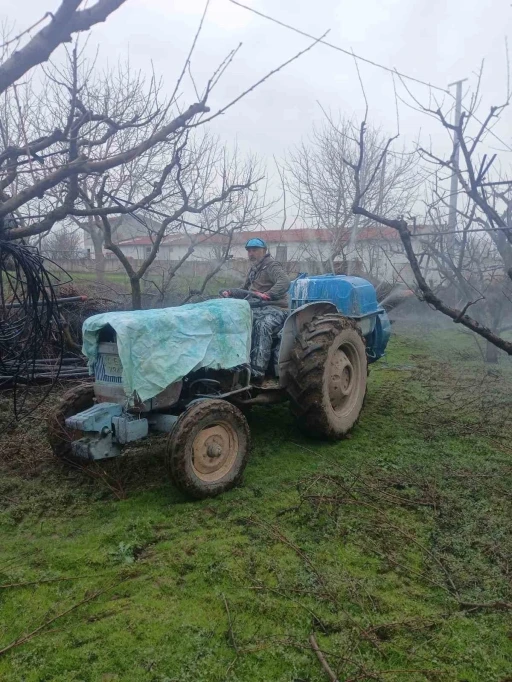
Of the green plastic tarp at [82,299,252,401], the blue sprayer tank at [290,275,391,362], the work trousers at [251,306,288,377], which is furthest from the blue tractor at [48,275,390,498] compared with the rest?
the blue sprayer tank at [290,275,391,362]

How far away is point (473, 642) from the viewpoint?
2.71 m

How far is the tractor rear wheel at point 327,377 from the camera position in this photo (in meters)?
5.36

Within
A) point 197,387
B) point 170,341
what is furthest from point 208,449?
point 170,341

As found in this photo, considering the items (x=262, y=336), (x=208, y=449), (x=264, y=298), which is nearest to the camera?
(x=208, y=449)

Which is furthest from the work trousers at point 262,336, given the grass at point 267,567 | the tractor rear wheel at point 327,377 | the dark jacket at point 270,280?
the grass at point 267,567

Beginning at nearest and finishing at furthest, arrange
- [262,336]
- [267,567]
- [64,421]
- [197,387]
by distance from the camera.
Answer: [267,567] → [64,421] → [197,387] → [262,336]

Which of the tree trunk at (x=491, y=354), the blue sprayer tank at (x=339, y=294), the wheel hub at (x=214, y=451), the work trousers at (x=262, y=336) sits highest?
the blue sprayer tank at (x=339, y=294)

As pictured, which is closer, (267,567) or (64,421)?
(267,567)

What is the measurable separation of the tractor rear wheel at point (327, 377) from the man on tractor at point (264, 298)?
11.3 inches

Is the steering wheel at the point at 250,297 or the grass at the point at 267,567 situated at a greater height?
the steering wheel at the point at 250,297

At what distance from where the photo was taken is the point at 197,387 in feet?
16.2

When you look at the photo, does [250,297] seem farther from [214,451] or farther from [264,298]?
[214,451]

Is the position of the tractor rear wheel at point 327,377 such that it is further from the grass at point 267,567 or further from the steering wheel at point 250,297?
the steering wheel at point 250,297

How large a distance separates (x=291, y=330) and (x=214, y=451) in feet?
5.78
